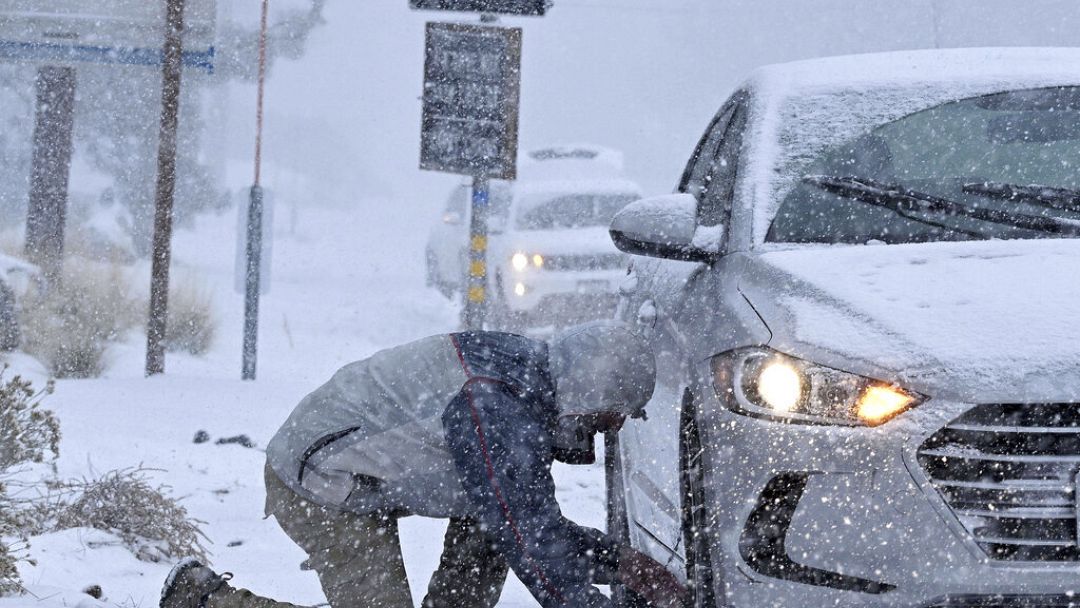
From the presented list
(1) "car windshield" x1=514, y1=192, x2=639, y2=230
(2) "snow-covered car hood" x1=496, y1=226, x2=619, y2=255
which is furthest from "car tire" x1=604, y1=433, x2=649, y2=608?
(1) "car windshield" x1=514, y1=192, x2=639, y2=230

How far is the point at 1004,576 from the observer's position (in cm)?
212

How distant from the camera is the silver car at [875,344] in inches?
85.4

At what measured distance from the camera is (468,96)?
30.5 ft

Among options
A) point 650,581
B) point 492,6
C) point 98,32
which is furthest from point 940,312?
point 98,32

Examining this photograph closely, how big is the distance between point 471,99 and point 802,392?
23.5 feet

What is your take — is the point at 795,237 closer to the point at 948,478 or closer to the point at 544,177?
the point at 948,478

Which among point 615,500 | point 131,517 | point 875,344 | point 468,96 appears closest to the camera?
point 875,344

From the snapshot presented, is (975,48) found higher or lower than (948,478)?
higher

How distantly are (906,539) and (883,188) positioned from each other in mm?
1170

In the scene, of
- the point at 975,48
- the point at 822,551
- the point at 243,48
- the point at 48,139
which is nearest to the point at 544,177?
the point at 48,139

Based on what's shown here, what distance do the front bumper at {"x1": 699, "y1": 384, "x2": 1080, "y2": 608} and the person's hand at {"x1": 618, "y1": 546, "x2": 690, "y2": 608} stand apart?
0.46m

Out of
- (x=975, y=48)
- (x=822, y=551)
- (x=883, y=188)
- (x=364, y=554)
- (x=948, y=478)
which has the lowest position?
(x=364, y=554)

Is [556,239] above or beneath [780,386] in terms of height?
beneath

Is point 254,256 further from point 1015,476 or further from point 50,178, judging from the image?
point 1015,476
